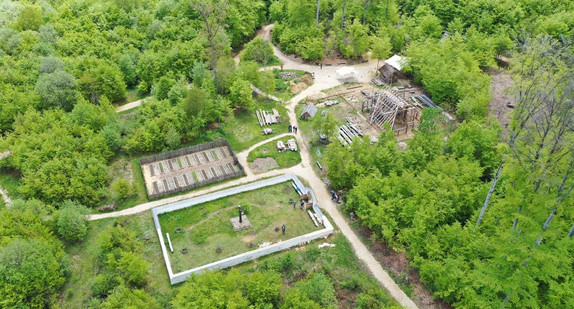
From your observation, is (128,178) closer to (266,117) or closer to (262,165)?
(262,165)

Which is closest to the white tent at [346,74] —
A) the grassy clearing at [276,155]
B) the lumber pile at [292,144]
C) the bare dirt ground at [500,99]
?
the lumber pile at [292,144]

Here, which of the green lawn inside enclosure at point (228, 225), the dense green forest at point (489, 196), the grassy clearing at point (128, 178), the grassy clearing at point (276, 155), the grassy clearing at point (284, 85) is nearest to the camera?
the dense green forest at point (489, 196)

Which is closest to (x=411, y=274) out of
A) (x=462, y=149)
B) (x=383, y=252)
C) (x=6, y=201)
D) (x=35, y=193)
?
(x=383, y=252)

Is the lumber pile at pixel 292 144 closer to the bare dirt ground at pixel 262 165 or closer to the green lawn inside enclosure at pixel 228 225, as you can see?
the bare dirt ground at pixel 262 165

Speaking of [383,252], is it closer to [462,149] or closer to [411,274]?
[411,274]

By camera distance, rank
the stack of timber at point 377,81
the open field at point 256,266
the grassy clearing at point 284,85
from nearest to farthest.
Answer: the open field at point 256,266 < the grassy clearing at point 284,85 < the stack of timber at point 377,81

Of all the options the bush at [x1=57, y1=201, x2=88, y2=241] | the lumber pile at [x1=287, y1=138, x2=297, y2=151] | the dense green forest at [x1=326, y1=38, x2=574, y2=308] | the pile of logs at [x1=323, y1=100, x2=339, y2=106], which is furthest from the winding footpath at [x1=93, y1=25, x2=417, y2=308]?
the pile of logs at [x1=323, y1=100, x2=339, y2=106]
